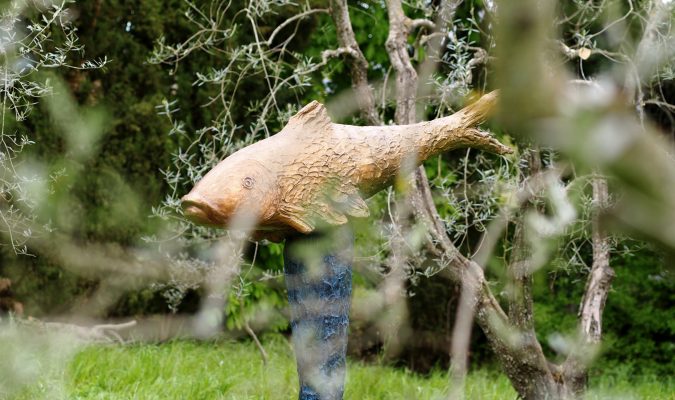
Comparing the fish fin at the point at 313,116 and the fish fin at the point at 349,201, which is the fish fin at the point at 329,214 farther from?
the fish fin at the point at 313,116

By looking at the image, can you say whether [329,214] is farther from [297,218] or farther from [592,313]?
[592,313]

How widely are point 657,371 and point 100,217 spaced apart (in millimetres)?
3934

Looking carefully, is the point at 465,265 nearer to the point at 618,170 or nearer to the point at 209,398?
the point at 209,398

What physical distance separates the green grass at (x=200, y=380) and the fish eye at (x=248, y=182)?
4.36 ft

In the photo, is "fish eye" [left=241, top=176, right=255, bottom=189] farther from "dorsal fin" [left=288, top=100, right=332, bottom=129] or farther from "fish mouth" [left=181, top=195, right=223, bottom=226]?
"dorsal fin" [left=288, top=100, right=332, bottom=129]

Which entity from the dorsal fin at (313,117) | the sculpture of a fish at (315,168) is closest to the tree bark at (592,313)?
the sculpture of a fish at (315,168)

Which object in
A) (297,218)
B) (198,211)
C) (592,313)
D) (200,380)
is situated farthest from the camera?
(200,380)

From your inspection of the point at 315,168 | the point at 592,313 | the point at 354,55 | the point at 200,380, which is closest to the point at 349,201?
the point at 315,168

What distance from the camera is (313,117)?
2.12 meters

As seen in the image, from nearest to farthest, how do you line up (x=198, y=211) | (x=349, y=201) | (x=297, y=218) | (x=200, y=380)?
(x=198, y=211) < (x=297, y=218) < (x=349, y=201) < (x=200, y=380)

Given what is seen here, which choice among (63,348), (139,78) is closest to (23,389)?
(63,348)

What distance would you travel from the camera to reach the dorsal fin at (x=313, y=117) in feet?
6.96

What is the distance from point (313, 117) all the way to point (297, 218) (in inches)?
12.0

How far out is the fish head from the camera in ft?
5.79
